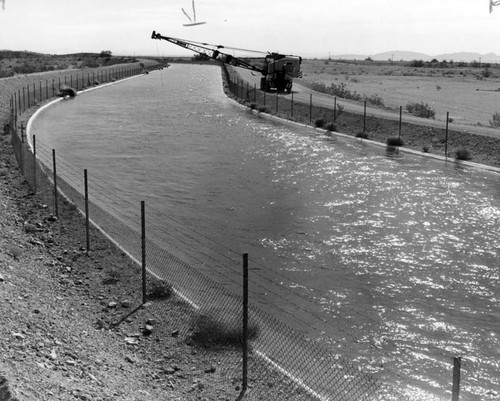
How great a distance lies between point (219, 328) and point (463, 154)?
24.1m

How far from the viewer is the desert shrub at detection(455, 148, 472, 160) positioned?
3366cm

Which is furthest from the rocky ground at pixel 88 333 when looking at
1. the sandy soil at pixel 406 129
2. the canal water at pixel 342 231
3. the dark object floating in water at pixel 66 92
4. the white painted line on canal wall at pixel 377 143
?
the dark object floating in water at pixel 66 92

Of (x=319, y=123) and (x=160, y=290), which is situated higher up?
(x=319, y=123)

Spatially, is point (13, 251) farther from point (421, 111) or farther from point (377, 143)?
point (421, 111)

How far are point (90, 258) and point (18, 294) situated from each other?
3715 millimetres

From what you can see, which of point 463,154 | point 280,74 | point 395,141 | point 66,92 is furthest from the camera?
point 66,92

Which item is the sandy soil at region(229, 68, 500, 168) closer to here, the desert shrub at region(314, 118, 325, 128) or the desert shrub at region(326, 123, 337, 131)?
the desert shrub at region(326, 123, 337, 131)

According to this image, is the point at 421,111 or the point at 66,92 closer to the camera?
the point at 421,111

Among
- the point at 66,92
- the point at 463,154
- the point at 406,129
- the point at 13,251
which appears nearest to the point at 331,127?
the point at 406,129

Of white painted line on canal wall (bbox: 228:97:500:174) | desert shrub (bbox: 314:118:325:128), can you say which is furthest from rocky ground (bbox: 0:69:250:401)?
desert shrub (bbox: 314:118:325:128)

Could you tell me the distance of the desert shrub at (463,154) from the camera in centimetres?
3366

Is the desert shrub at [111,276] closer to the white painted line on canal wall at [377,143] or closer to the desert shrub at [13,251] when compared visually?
the desert shrub at [13,251]

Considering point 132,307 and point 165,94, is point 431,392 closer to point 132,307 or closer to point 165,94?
point 132,307

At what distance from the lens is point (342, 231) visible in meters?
21.6
